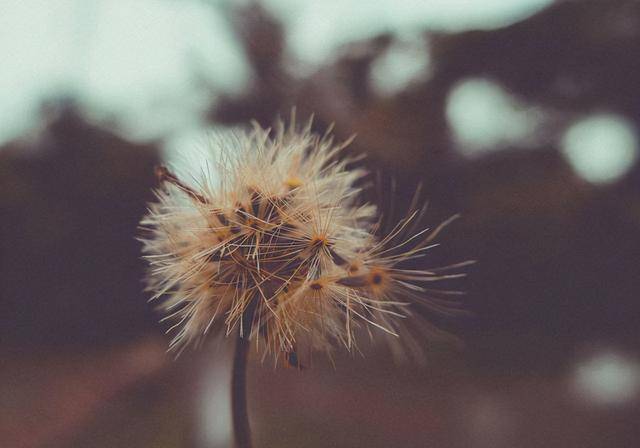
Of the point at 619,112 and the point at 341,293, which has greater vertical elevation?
the point at 619,112

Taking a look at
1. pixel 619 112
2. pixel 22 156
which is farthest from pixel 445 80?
pixel 22 156

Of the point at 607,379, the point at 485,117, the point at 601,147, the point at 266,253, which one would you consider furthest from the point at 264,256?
the point at 607,379

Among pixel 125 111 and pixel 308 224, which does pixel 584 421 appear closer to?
pixel 308 224

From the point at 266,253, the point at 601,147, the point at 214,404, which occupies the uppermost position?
the point at 601,147

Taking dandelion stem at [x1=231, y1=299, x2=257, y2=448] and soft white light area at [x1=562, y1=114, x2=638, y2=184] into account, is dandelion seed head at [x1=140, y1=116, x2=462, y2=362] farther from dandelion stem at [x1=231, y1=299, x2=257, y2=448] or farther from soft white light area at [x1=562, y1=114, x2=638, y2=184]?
soft white light area at [x1=562, y1=114, x2=638, y2=184]

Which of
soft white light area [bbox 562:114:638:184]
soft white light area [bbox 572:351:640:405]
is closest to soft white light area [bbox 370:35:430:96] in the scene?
soft white light area [bbox 562:114:638:184]

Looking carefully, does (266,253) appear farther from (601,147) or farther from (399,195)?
(601,147)
